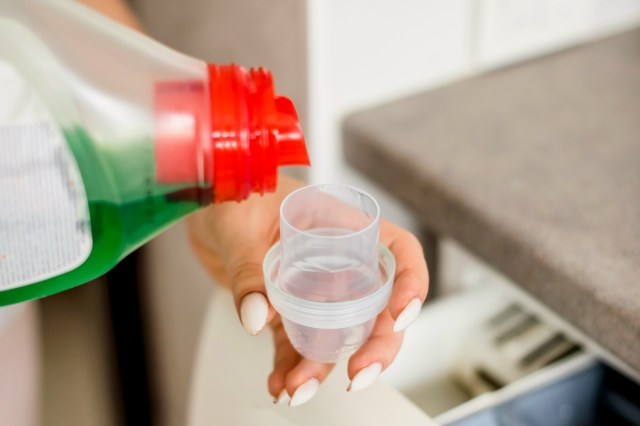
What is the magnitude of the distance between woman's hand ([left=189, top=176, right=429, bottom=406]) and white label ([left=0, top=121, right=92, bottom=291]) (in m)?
0.09

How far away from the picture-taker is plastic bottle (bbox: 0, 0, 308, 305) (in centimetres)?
33

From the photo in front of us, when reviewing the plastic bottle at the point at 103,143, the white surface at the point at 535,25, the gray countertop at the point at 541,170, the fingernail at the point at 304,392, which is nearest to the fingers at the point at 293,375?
the fingernail at the point at 304,392

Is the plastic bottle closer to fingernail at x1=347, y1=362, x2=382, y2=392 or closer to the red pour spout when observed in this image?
the red pour spout

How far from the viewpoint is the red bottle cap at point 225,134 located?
1.10 feet

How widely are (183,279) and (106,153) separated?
488mm

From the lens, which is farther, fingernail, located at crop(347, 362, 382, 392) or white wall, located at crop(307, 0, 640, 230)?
white wall, located at crop(307, 0, 640, 230)

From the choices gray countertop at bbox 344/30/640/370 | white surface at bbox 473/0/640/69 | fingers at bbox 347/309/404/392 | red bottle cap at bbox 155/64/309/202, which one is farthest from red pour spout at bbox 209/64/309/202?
white surface at bbox 473/0/640/69

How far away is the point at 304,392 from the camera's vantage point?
373 mm

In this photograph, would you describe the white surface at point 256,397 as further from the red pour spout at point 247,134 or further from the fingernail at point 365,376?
the red pour spout at point 247,134

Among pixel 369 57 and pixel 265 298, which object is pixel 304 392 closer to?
pixel 265 298

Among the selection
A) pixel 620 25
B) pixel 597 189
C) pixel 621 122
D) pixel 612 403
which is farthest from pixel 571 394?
pixel 620 25

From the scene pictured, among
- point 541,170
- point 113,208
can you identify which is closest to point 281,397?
point 113,208

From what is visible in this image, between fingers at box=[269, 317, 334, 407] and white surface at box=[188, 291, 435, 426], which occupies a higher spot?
fingers at box=[269, 317, 334, 407]

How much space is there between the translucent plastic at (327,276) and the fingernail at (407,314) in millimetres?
11
